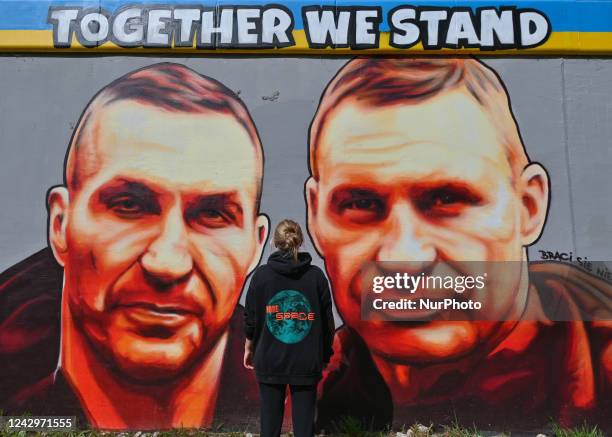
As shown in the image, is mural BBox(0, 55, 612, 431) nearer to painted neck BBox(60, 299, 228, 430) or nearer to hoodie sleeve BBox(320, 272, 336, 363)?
painted neck BBox(60, 299, 228, 430)

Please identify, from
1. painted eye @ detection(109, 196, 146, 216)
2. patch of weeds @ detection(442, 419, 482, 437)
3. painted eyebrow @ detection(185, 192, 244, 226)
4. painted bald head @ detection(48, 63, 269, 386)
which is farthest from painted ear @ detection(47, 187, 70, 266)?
patch of weeds @ detection(442, 419, 482, 437)

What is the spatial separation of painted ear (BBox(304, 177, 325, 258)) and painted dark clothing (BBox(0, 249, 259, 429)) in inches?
35.0

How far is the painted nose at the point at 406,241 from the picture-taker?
193 inches

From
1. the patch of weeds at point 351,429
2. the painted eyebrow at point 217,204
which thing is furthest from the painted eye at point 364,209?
the patch of weeds at point 351,429

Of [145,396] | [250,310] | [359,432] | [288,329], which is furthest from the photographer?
[145,396]

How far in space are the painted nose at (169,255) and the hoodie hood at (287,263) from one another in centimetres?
138

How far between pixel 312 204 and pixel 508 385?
7.36 feet

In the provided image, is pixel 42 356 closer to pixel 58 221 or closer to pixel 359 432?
pixel 58 221

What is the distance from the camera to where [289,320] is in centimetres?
363

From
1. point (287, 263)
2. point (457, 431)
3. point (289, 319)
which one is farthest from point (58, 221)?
point (457, 431)

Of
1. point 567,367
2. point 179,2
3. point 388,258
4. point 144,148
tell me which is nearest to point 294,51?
point 179,2

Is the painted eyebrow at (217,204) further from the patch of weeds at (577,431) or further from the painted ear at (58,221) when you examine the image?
the patch of weeds at (577,431)

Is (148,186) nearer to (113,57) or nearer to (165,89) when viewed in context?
(165,89)

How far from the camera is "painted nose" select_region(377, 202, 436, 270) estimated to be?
16.1ft
